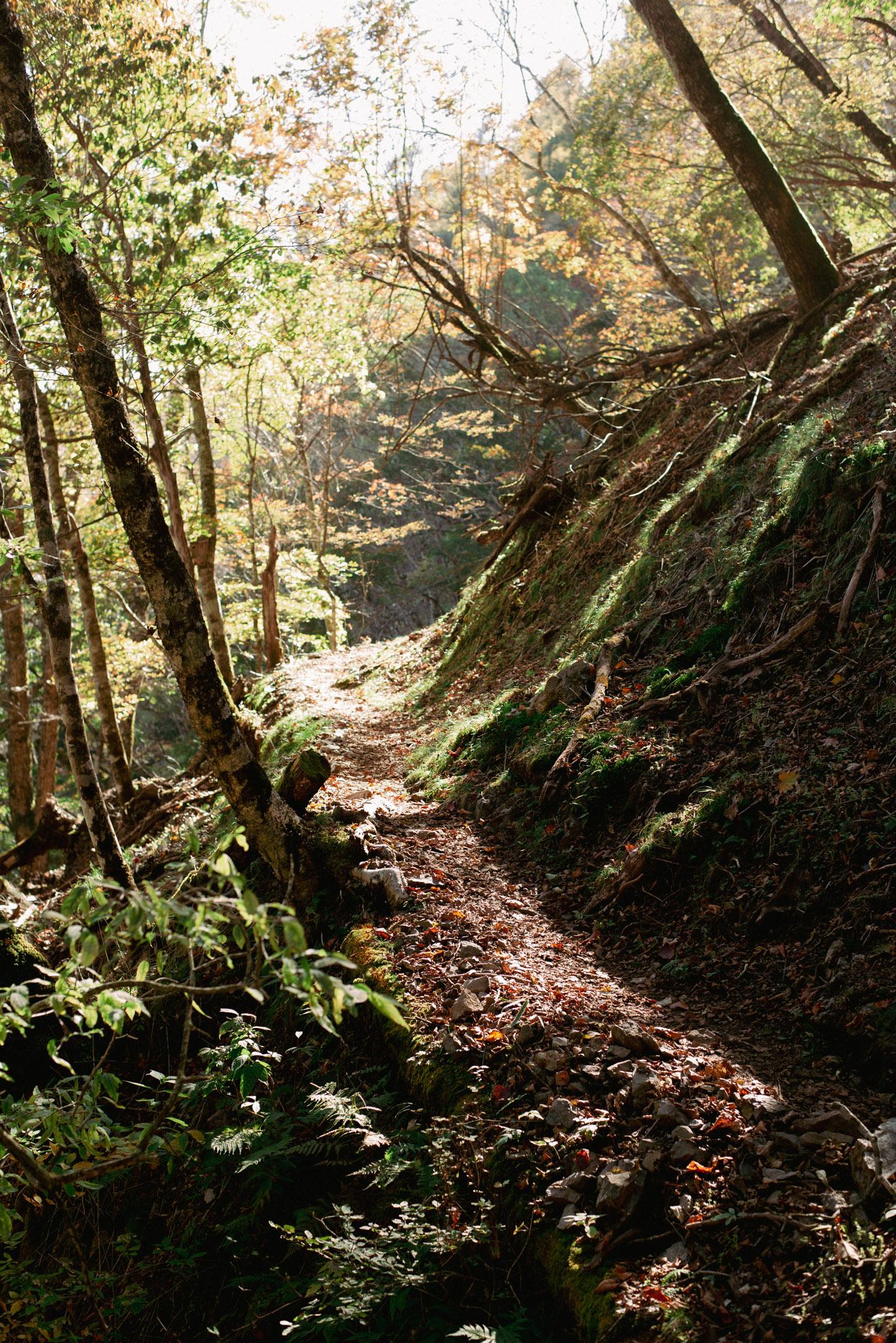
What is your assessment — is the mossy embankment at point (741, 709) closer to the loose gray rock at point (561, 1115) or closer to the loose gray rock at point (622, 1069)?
the loose gray rock at point (622, 1069)

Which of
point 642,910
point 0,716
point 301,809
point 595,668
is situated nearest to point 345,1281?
point 642,910

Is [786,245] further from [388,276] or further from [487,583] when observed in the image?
[388,276]

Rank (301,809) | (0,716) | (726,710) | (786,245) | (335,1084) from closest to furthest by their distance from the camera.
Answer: (335,1084) → (726,710) → (301,809) → (786,245) → (0,716)

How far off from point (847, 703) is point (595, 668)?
2.33 metres

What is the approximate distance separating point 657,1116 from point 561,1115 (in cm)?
36

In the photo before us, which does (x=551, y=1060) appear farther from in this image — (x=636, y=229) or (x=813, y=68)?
(x=813, y=68)

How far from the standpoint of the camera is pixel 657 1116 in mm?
2887

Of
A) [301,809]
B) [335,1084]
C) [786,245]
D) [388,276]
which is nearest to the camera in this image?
[335,1084]

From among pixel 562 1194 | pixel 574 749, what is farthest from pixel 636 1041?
pixel 574 749

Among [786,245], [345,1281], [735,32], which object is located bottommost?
[345,1281]

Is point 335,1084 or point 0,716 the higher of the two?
point 0,716

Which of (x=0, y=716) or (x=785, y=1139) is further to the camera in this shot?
(x=0, y=716)

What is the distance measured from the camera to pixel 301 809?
19.7 ft

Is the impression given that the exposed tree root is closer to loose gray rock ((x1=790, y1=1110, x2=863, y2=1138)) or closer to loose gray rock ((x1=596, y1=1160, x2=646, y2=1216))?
loose gray rock ((x1=790, y1=1110, x2=863, y2=1138))
